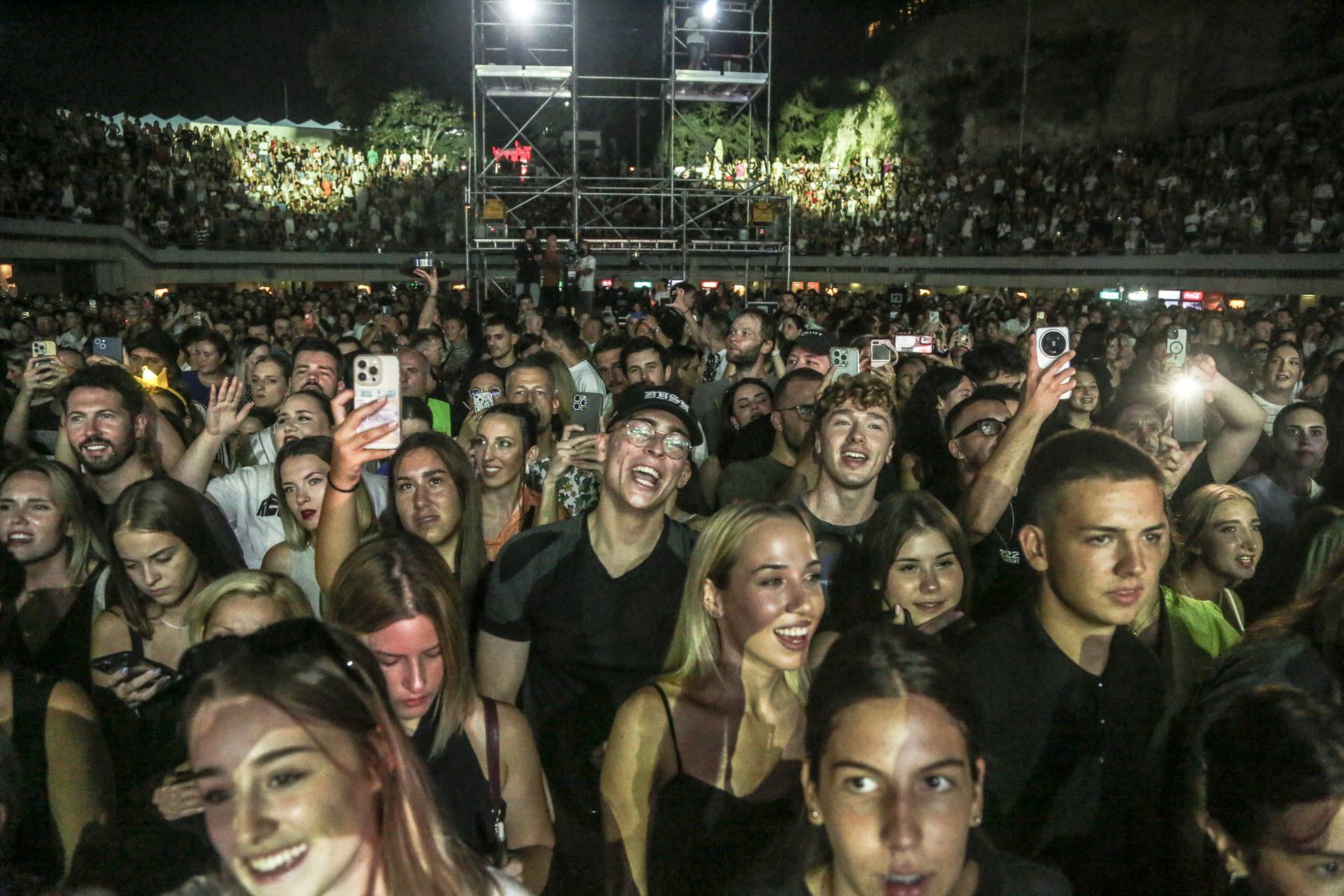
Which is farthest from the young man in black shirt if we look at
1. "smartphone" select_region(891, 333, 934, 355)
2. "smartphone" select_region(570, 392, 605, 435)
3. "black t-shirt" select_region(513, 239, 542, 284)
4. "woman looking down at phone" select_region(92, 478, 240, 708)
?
"black t-shirt" select_region(513, 239, 542, 284)

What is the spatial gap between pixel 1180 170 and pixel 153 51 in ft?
129

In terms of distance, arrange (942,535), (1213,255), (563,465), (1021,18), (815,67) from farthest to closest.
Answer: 1. (815,67)
2. (1021,18)
3. (1213,255)
4. (563,465)
5. (942,535)

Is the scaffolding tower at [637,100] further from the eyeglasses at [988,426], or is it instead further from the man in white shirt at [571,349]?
the eyeglasses at [988,426]

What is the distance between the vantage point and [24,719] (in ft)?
7.97

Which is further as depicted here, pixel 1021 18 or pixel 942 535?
pixel 1021 18

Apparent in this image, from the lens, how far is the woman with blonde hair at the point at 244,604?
108 inches

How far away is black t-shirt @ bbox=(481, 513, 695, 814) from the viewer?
9.88ft

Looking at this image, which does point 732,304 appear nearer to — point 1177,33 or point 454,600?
point 454,600

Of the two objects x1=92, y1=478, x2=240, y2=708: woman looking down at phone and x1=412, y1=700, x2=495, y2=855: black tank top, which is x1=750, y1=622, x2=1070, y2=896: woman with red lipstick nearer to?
x1=412, y1=700, x2=495, y2=855: black tank top

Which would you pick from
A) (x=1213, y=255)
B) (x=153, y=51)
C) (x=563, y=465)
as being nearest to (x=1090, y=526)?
(x=563, y=465)

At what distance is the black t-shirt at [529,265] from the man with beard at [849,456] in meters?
9.13

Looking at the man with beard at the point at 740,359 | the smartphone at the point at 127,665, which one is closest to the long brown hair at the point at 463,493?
the smartphone at the point at 127,665

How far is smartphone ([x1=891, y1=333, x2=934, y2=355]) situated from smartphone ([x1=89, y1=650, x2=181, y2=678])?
510cm

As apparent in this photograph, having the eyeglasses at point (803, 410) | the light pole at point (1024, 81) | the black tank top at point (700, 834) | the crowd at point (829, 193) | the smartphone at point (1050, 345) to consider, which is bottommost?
the black tank top at point (700, 834)
